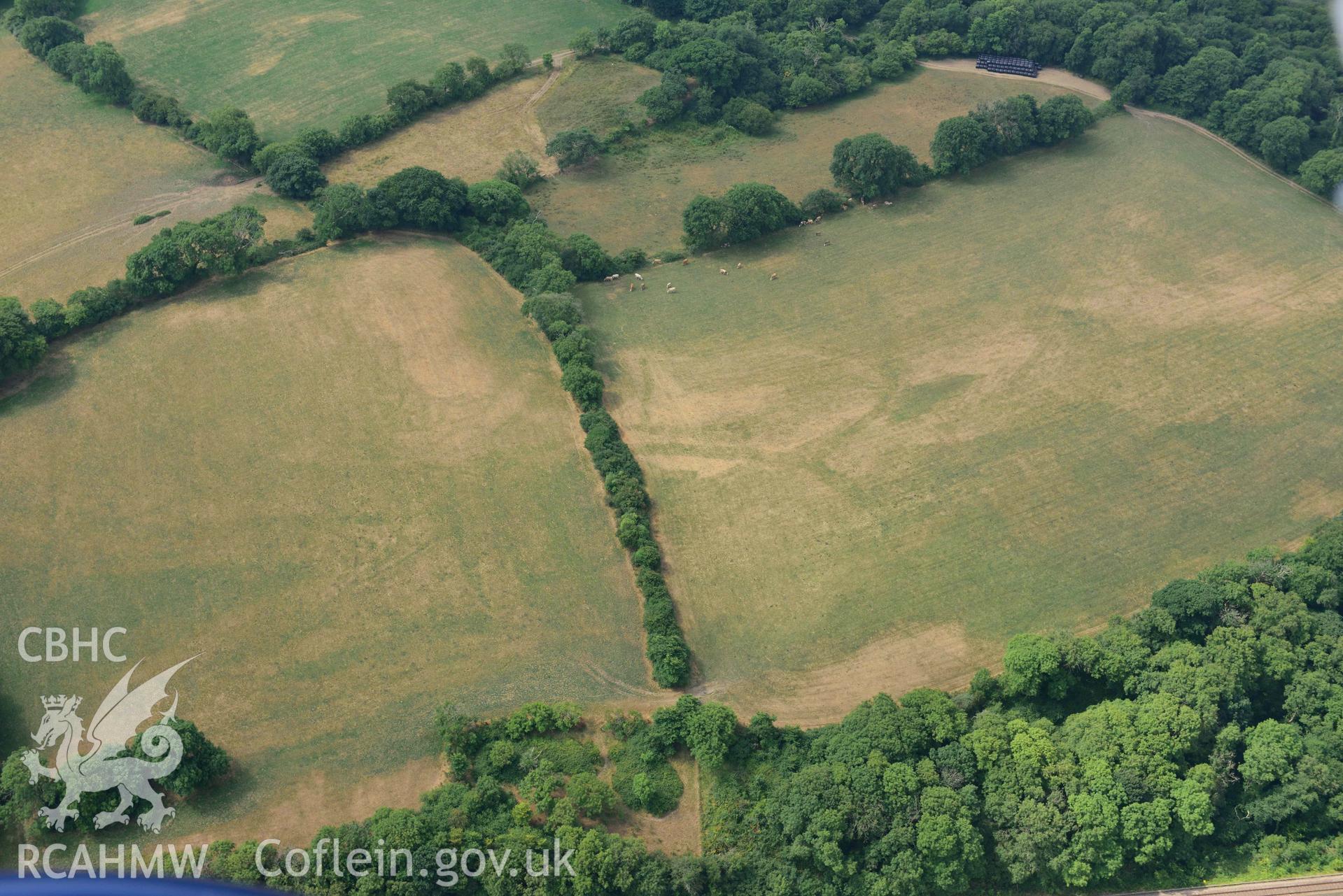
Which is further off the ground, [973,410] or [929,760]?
[973,410]

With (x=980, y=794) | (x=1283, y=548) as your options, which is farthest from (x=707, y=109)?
(x=980, y=794)

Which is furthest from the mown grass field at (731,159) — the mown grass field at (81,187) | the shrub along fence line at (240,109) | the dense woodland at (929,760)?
the mown grass field at (81,187)

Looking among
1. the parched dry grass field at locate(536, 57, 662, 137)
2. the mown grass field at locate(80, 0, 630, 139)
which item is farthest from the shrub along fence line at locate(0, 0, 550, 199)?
the parched dry grass field at locate(536, 57, 662, 137)

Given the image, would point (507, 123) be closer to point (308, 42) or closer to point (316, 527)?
point (308, 42)

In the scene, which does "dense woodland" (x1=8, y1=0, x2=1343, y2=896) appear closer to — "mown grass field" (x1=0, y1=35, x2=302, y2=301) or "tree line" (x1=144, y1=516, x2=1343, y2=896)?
"tree line" (x1=144, y1=516, x2=1343, y2=896)

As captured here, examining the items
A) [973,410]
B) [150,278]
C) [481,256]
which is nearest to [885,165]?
→ [973,410]

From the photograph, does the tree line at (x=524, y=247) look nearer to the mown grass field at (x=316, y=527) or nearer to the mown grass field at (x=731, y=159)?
the mown grass field at (x=316, y=527)

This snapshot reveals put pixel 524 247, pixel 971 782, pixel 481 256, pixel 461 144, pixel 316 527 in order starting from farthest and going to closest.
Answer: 1. pixel 461 144
2. pixel 481 256
3. pixel 524 247
4. pixel 316 527
5. pixel 971 782
